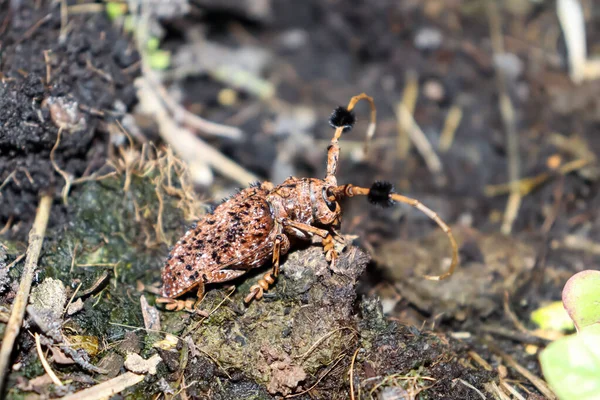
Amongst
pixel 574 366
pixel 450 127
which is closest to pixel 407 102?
pixel 450 127

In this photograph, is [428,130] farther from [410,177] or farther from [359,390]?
[359,390]

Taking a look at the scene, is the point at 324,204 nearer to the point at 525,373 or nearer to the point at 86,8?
the point at 525,373

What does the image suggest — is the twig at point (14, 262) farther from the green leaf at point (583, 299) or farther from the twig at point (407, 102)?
the twig at point (407, 102)

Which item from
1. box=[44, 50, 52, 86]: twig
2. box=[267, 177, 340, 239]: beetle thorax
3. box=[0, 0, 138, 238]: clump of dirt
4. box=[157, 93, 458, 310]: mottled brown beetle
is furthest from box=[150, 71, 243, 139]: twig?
box=[267, 177, 340, 239]: beetle thorax

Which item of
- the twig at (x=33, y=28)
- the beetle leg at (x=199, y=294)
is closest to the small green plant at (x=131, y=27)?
the twig at (x=33, y=28)

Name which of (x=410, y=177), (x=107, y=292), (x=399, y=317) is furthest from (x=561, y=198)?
(x=107, y=292)

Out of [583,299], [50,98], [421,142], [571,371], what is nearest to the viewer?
[571,371]
